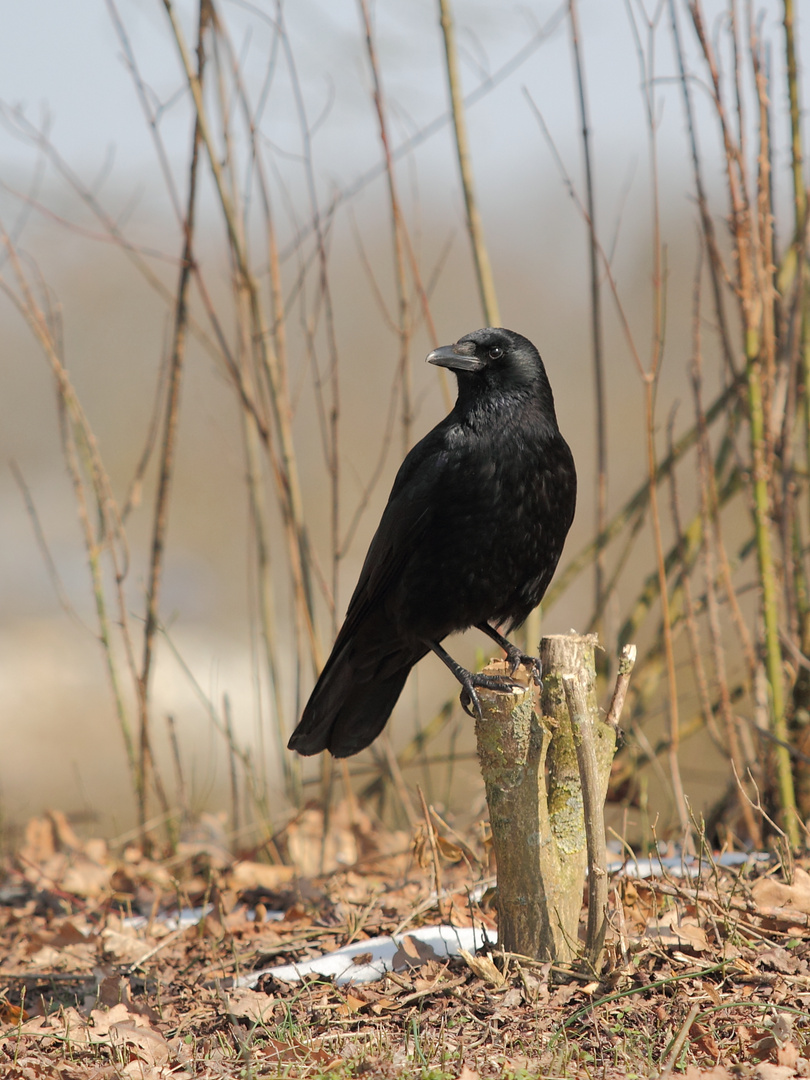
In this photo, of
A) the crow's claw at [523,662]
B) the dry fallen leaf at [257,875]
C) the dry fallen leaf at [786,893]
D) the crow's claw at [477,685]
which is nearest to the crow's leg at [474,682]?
the crow's claw at [477,685]

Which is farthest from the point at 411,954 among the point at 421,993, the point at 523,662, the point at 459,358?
the point at 459,358

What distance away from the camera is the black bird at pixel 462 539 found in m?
2.75

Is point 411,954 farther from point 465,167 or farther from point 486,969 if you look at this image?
point 465,167

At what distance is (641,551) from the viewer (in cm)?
1004

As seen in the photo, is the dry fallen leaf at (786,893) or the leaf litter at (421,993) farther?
the dry fallen leaf at (786,893)

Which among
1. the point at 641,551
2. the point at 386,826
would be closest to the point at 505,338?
the point at 386,826

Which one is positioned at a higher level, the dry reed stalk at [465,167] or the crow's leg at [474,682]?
the dry reed stalk at [465,167]

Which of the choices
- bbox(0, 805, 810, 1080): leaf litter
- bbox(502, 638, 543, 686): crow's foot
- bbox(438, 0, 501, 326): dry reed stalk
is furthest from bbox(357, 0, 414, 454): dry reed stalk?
bbox(0, 805, 810, 1080): leaf litter

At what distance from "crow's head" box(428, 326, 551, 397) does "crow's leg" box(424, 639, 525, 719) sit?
2.71ft

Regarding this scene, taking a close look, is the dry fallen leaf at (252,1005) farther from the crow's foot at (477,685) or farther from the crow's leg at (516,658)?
the crow's leg at (516,658)

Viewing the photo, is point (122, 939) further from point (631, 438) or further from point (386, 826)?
point (631, 438)

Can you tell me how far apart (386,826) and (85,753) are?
5.58 metres

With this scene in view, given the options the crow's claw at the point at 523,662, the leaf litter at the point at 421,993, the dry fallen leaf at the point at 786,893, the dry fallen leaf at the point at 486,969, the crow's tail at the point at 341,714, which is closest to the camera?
the leaf litter at the point at 421,993

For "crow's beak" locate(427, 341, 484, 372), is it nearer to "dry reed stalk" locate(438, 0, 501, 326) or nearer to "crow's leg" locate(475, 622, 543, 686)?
"dry reed stalk" locate(438, 0, 501, 326)
